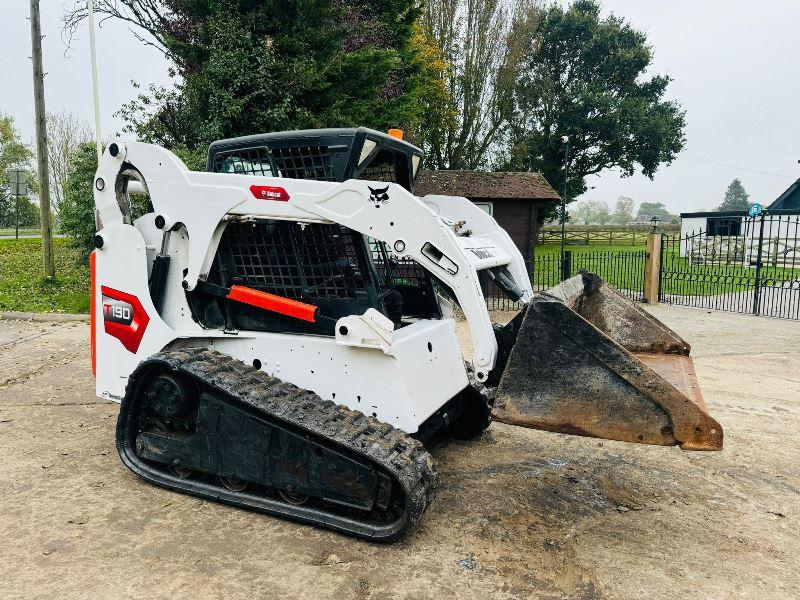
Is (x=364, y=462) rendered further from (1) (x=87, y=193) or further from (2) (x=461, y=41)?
(2) (x=461, y=41)

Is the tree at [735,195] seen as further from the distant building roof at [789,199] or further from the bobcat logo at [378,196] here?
the bobcat logo at [378,196]

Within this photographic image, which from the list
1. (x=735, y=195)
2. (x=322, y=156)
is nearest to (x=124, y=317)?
(x=322, y=156)

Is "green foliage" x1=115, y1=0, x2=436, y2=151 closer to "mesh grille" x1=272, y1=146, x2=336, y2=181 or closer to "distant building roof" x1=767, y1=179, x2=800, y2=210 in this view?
"mesh grille" x1=272, y1=146, x2=336, y2=181

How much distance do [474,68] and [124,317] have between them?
2855 centimetres

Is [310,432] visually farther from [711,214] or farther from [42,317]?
[711,214]

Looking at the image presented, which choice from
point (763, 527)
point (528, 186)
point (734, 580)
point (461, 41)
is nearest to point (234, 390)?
point (734, 580)

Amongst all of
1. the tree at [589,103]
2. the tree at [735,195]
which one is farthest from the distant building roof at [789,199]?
the tree at [735,195]

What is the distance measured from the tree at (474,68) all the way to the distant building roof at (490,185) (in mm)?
10338

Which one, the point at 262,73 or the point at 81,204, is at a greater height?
the point at 262,73

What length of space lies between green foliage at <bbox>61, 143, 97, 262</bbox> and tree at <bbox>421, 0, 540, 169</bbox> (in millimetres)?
17172

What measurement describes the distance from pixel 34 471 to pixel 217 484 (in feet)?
4.98

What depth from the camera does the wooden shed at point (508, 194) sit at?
18.9m

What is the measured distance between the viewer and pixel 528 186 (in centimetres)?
1955

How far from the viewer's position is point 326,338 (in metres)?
3.95
